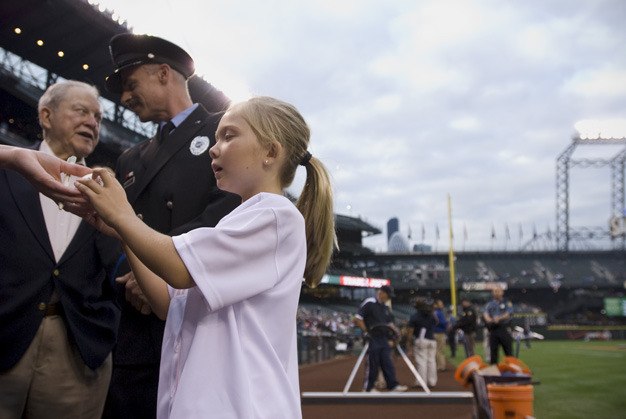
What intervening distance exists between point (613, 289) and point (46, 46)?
54606 millimetres

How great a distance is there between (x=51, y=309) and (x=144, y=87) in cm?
98

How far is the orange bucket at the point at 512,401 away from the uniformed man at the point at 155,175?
3.67 meters

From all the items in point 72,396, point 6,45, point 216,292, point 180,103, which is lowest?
point 72,396

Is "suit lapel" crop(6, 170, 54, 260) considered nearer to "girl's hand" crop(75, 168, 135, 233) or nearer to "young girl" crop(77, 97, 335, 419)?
"young girl" crop(77, 97, 335, 419)

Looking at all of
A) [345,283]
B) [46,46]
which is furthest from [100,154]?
[345,283]

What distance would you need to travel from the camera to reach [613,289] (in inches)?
2327

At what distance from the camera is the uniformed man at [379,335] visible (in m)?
11.5

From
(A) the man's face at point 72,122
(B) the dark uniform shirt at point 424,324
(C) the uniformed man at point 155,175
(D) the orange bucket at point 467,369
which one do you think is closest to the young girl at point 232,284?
(C) the uniformed man at point 155,175

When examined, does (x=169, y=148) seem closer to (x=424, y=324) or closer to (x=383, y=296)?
(x=383, y=296)

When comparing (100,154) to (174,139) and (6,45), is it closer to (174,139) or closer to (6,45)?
→ (6,45)

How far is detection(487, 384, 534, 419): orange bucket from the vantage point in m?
5.01

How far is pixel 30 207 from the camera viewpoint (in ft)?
8.16

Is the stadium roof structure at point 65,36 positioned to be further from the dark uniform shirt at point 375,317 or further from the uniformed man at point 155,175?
the uniformed man at point 155,175

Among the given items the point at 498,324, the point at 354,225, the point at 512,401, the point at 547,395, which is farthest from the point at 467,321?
the point at 354,225
